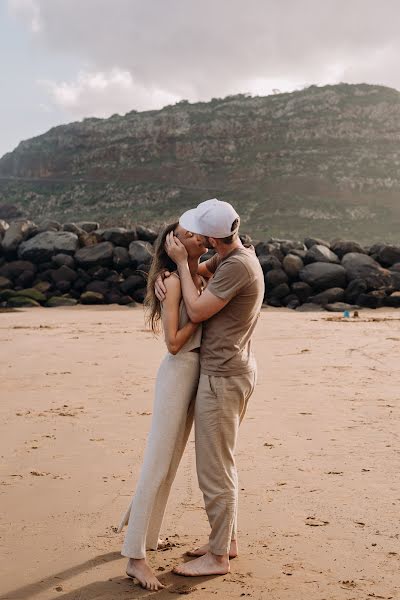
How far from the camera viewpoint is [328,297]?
20672mm

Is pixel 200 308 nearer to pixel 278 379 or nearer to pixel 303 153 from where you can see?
pixel 278 379

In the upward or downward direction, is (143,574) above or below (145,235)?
below

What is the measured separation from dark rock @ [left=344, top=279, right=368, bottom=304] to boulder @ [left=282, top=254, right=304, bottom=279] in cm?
165

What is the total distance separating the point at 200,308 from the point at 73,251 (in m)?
18.9

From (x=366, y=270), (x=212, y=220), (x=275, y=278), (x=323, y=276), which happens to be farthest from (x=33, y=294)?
(x=212, y=220)

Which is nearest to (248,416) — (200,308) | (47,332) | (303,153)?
(200,308)

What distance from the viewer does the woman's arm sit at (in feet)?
13.3

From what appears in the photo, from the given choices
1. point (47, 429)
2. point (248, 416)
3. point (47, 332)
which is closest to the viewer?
point (47, 429)

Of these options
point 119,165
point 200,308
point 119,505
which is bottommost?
point 119,505

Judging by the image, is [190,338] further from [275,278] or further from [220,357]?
[275,278]

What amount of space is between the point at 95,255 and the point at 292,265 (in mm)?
5650

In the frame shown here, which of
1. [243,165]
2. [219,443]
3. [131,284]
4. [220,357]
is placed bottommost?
[219,443]

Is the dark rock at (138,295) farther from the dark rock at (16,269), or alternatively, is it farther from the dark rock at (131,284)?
the dark rock at (16,269)

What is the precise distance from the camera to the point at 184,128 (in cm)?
7781
